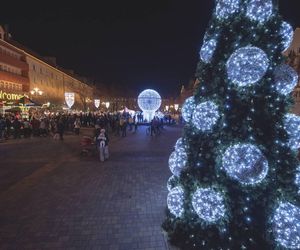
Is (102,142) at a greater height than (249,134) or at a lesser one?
lesser

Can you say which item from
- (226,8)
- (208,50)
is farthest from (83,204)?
(226,8)

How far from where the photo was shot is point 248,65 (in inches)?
153

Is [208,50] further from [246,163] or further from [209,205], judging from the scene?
[209,205]

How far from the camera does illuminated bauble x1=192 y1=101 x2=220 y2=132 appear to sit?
4.14 m

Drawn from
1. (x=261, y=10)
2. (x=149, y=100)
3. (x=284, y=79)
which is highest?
(x=261, y=10)

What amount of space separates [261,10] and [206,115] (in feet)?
5.63

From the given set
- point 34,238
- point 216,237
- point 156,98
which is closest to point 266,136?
point 216,237

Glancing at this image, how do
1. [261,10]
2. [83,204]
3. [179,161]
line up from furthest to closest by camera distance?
[83,204], [179,161], [261,10]

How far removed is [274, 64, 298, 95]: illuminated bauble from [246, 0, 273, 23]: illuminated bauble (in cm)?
75

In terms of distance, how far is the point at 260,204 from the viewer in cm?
410

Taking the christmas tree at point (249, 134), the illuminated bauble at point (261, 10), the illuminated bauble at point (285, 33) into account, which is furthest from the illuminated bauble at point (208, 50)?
the illuminated bauble at point (285, 33)

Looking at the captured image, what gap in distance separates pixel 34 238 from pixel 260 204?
4.07 m

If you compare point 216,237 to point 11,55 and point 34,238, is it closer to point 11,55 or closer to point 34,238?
point 34,238

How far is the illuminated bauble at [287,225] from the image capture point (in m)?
3.90
